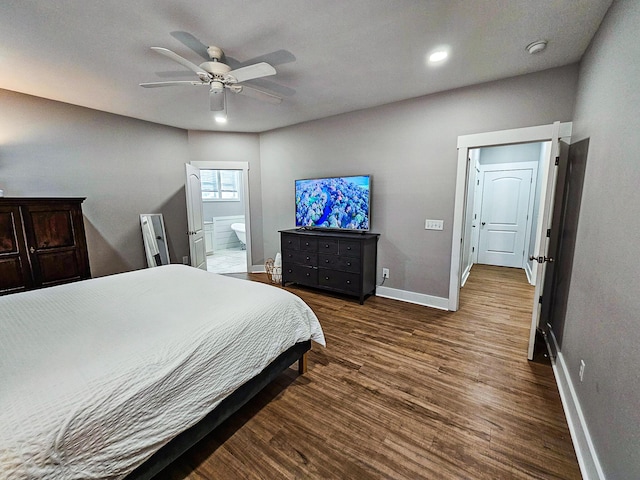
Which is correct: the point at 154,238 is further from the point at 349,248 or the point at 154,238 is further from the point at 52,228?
the point at 349,248

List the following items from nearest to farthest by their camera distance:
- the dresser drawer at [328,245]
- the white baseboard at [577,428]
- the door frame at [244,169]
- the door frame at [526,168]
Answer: the white baseboard at [577,428]
the dresser drawer at [328,245]
the door frame at [244,169]
the door frame at [526,168]

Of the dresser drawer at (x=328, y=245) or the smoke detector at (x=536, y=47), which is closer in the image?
the smoke detector at (x=536, y=47)

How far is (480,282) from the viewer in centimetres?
443

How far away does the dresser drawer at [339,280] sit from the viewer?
351 centimetres

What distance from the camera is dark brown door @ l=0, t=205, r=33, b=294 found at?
2578 mm

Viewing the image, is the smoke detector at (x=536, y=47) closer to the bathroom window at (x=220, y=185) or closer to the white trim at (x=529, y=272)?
the white trim at (x=529, y=272)

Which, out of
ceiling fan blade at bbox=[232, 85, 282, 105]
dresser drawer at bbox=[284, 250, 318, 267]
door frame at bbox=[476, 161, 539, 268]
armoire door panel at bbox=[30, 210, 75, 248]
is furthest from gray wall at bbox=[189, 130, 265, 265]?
door frame at bbox=[476, 161, 539, 268]

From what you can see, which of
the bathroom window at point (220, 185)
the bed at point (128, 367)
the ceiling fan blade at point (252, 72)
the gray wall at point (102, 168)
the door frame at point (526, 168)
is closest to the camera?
the bed at point (128, 367)

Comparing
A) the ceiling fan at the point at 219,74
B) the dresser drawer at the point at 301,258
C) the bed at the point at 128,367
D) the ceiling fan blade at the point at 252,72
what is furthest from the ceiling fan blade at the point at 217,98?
the dresser drawer at the point at 301,258

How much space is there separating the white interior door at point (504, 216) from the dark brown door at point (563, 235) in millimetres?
2995

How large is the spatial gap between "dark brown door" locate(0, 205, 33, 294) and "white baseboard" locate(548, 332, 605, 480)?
454 centimetres

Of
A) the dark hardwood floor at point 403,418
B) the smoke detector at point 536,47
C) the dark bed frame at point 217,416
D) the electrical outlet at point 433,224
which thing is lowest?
the dark hardwood floor at point 403,418

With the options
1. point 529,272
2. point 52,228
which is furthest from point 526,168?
point 52,228

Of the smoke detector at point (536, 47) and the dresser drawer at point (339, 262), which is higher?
the smoke detector at point (536, 47)
